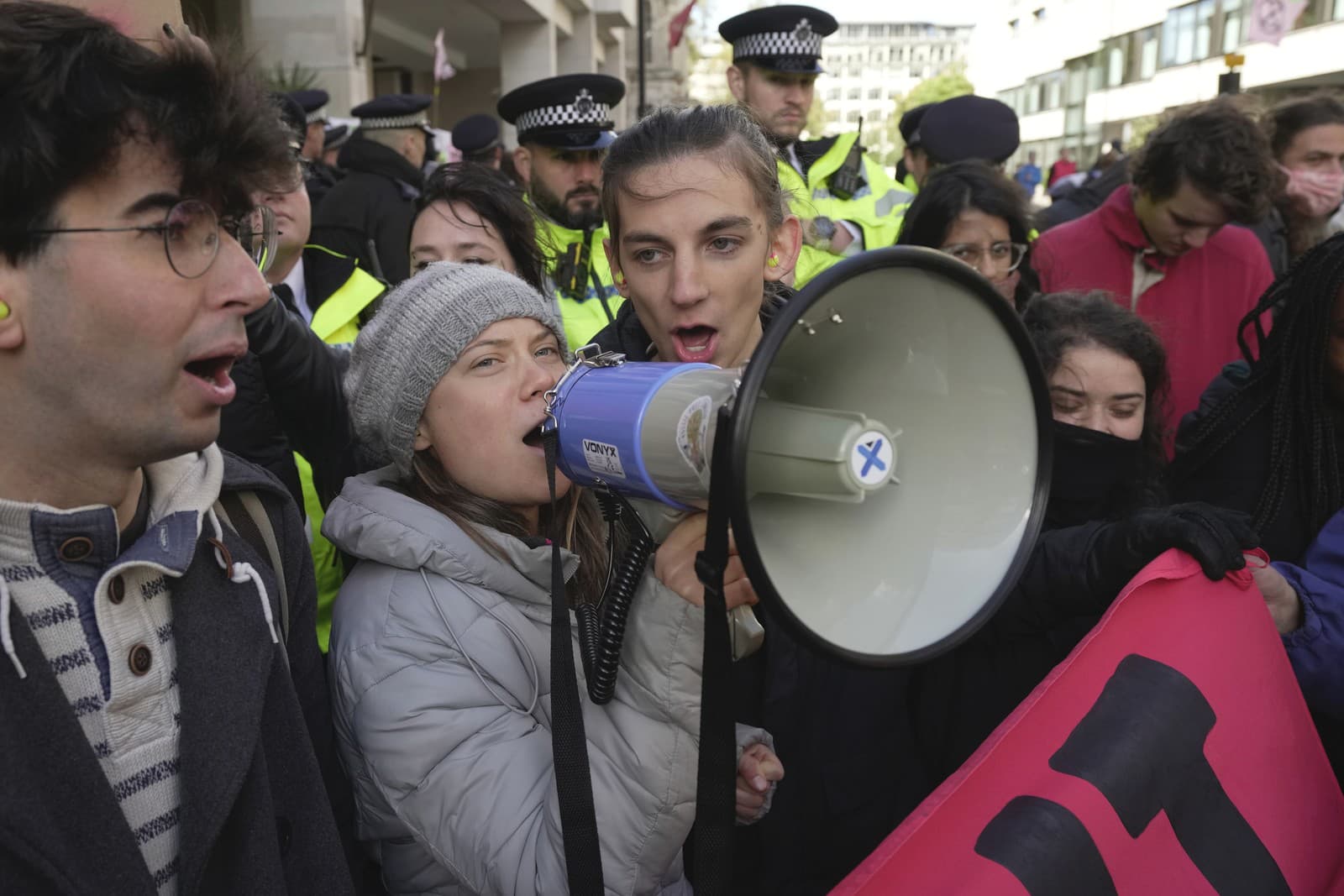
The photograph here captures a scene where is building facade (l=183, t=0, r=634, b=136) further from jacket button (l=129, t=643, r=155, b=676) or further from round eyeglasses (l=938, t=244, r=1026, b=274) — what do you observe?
round eyeglasses (l=938, t=244, r=1026, b=274)

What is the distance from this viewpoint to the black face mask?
2027 mm

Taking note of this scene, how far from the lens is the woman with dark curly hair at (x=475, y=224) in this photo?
9.02ft

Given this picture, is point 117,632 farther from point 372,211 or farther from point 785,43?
point 785,43

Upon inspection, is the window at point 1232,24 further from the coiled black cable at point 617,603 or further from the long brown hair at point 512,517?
the coiled black cable at point 617,603

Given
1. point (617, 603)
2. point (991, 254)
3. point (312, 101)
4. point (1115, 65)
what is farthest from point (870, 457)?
point (1115, 65)

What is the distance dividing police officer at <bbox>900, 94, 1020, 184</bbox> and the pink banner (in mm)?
3060

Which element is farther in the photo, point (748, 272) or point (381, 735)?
point (748, 272)

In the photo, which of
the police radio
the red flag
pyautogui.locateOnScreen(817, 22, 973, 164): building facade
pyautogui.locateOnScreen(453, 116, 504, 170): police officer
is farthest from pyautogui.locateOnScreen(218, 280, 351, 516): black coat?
pyautogui.locateOnScreen(817, 22, 973, 164): building facade

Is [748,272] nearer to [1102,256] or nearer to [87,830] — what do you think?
[87,830]

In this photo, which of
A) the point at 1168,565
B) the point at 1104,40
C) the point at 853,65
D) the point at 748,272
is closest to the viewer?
the point at 1168,565

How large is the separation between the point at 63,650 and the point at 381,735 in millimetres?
428

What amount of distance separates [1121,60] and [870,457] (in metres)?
41.0

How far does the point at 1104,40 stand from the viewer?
37.5 metres

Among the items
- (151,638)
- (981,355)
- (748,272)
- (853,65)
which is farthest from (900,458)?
(853,65)
